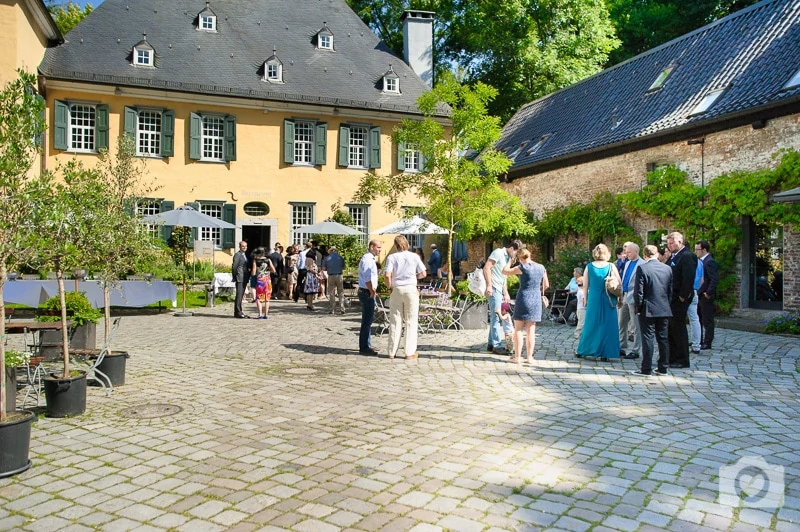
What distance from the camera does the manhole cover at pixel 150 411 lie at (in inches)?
→ 241

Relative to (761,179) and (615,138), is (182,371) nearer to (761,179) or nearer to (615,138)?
(761,179)

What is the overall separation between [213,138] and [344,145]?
4927 millimetres

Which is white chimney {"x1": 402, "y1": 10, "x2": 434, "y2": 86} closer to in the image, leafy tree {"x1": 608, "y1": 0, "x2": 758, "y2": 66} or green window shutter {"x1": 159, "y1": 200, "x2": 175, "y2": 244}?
leafy tree {"x1": 608, "y1": 0, "x2": 758, "y2": 66}

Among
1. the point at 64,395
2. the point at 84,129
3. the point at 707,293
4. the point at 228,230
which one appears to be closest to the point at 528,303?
the point at 707,293

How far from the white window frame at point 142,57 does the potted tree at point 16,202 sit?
68.3 ft

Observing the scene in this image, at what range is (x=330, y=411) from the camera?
629 centimetres

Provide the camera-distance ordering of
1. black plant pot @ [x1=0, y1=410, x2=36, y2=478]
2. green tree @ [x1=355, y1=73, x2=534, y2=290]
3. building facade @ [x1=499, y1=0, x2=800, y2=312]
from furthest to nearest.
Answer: green tree @ [x1=355, y1=73, x2=534, y2=290] → building facade @ [x1=499, y1=0, x2=800, y2=312] → black plant pot @ [x1=0, y1=410, x2=36, y2=478]

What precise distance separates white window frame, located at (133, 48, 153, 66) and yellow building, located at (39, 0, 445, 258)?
5 cm

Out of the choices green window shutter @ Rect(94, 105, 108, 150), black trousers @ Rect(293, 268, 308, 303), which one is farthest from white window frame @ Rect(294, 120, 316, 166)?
black trousers @ Rect(293, 268, 308, 303)

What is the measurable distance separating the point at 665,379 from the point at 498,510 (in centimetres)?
488

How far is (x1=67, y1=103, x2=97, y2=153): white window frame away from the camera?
23.2m

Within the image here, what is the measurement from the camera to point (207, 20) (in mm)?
26641

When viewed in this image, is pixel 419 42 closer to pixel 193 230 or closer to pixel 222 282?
pixel 193 230

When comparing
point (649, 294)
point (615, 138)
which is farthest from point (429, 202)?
point (649, 294)
